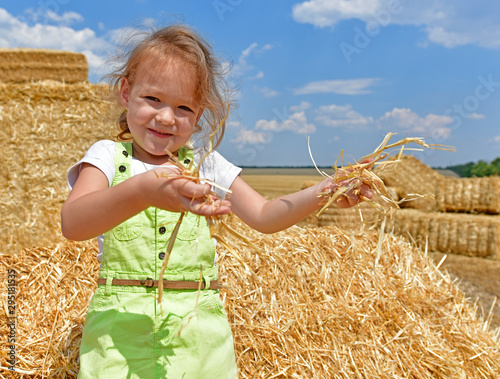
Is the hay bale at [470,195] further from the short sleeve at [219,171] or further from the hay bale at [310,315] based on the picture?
the short sleeve at [219,171]

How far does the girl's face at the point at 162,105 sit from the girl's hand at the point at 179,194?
39cm

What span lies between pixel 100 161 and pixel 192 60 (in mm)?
481

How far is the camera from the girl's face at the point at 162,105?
146 centimetres

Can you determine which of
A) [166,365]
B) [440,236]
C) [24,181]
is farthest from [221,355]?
[440,236]

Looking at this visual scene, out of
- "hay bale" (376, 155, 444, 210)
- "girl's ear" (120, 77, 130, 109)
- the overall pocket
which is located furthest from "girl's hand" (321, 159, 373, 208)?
"hay bale" (376, 155, 444, 210)

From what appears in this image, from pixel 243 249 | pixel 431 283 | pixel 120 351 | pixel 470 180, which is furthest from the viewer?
pixel 470 180

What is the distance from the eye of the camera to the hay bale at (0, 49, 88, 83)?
19.2ft

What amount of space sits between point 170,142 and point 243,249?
1.48m

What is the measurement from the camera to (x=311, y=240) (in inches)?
120

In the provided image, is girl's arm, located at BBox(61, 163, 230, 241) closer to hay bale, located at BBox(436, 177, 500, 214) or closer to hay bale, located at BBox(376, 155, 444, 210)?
hay bale, located at BBox(436, 177, 500, 214)

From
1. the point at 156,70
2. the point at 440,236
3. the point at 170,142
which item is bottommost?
the point at 440,236

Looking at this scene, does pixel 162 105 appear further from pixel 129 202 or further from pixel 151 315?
pixel 151 315

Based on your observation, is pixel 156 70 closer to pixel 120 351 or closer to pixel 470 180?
pixel 120 351

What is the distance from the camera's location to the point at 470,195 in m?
7.86
